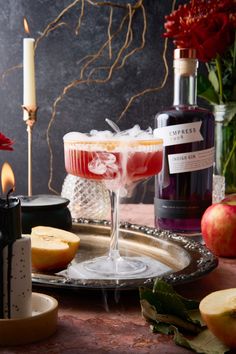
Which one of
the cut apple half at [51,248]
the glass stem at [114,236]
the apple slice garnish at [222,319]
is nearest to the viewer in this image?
the apple slice garnish at [222,319]

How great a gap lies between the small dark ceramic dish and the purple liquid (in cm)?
21

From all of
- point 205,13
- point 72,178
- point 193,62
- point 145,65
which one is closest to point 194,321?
point 193,62

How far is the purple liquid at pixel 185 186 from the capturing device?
1317 millimetres

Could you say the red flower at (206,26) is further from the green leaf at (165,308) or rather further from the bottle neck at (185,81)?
the green leaf at (165,308)

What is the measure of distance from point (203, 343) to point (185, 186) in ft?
2.05

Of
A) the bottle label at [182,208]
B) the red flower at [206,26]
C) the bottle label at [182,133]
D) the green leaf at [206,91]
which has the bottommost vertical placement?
the bottle label at [182,208]

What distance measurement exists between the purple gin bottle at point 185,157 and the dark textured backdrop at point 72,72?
123 cm

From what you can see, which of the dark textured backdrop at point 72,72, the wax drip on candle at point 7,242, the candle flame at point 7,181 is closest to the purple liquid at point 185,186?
the candle flame at point 7,181

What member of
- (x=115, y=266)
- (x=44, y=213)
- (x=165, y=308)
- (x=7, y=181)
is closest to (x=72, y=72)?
(x=44, y=213)

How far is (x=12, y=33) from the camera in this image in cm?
256

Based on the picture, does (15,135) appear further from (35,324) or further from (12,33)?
(35,324)

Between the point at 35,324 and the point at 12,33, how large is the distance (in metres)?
2.01

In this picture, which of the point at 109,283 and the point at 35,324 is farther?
the point at 109,283

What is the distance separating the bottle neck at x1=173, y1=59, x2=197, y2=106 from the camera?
52.2 inches
